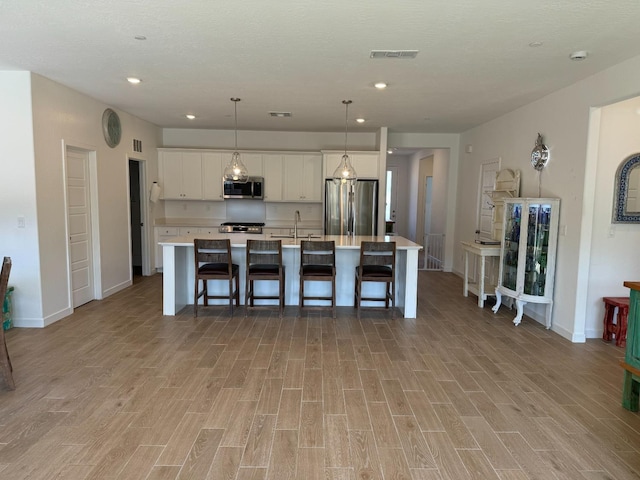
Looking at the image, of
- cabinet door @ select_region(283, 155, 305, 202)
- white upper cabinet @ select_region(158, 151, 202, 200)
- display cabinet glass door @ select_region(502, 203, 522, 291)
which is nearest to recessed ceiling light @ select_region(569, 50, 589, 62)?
display cabinet glass door @ select_region(502, 203, 522, 291)

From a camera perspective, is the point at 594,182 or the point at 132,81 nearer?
the point at 594,182

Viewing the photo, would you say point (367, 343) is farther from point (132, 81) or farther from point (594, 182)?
point (132, 81)

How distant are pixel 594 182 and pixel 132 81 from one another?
196 inches

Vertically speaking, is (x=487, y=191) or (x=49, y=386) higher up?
(x=487, y=191)

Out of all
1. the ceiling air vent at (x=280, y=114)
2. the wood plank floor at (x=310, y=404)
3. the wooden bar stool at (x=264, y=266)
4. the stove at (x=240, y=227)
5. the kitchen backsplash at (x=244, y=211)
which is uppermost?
the ceiling air vent at (x=280, y=114)

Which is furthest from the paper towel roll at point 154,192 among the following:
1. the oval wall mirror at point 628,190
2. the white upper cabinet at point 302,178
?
the oval wall mirror at point 628,190

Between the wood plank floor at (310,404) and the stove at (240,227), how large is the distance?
2.76 m

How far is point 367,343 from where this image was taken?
4.04 metres

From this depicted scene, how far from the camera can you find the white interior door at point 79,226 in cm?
495

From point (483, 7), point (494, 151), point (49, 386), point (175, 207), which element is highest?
point (483, 7)

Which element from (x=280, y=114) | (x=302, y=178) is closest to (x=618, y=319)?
(x=280, y=114)

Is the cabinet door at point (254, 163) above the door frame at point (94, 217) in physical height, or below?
above

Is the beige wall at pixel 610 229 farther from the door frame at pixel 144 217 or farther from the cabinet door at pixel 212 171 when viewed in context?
the door frame at pixel 144 217

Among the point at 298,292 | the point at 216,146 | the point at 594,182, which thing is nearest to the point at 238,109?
the point at 216,146
